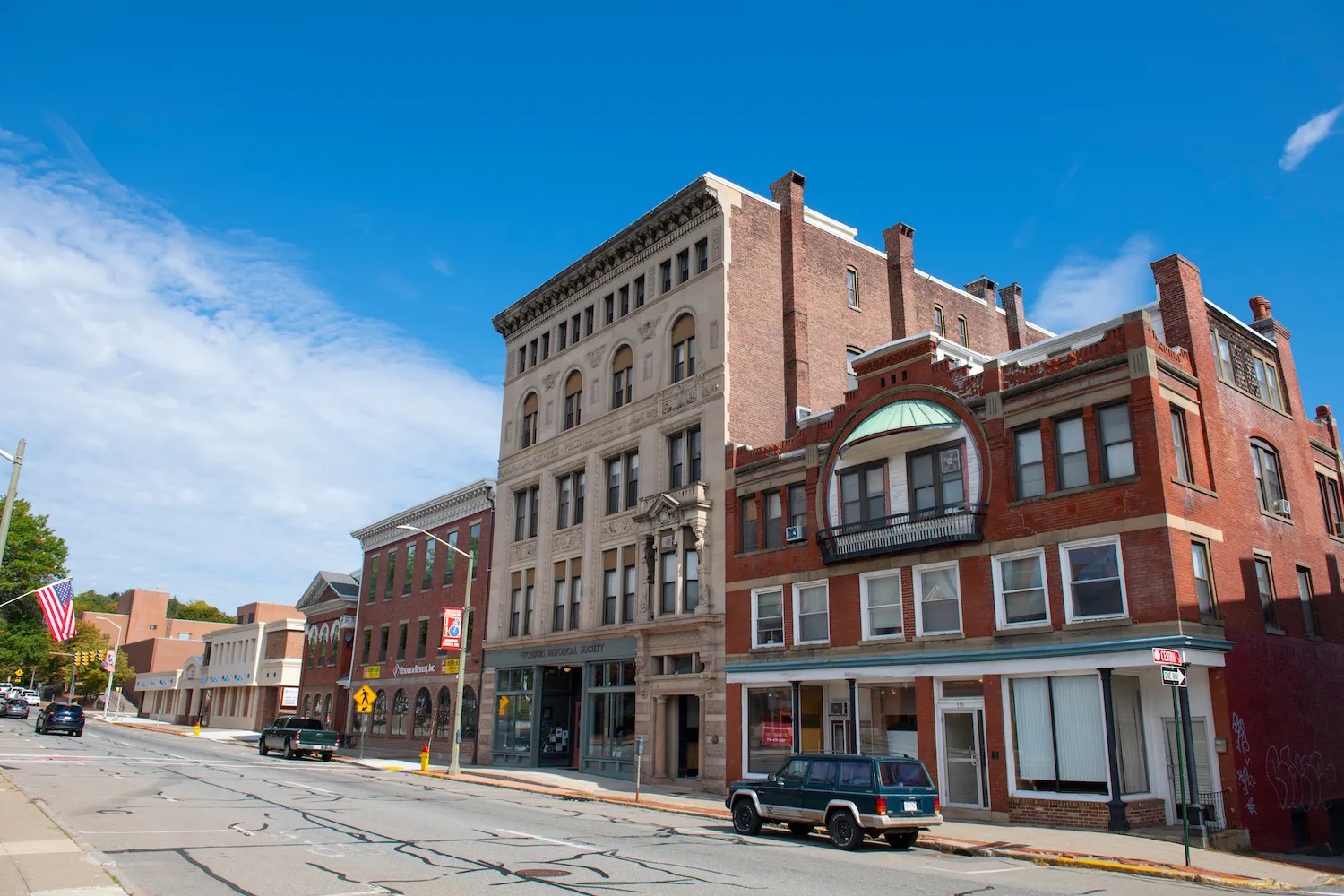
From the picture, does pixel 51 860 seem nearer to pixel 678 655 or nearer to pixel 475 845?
pixel 475 845

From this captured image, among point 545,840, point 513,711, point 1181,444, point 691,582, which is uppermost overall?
point 1181,444

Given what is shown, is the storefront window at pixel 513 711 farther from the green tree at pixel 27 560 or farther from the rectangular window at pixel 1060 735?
the green tree at pixel 27 560

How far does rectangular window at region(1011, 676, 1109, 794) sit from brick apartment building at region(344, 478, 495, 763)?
26.5m

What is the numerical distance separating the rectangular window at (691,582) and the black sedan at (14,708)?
7062 cm

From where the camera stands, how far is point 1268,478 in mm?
26156

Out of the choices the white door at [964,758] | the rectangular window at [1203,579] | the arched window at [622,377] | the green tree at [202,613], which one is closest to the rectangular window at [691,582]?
the arched window at [622,377]

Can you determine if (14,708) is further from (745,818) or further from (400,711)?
(745,818)

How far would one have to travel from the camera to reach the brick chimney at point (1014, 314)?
4806cm

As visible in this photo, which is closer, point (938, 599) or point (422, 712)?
point (938, 599)

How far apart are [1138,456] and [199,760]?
35.0 metres

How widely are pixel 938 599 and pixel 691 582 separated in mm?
10520

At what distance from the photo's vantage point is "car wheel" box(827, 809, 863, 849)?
17406mm

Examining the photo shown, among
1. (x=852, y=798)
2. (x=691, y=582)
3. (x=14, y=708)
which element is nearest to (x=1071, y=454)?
(x=852, y=798)

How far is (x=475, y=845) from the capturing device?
15.7 metres
